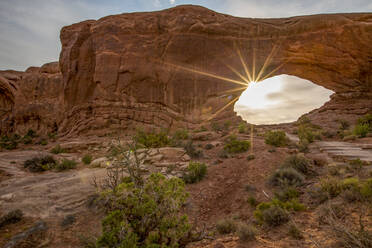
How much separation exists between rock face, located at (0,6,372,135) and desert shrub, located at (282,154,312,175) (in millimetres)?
10043

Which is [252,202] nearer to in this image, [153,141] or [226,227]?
[226,227]

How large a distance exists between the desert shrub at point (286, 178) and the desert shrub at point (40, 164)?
7944 millimetres

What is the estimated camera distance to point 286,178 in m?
4.85

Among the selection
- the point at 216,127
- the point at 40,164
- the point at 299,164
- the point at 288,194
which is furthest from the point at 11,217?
the point at 216,127

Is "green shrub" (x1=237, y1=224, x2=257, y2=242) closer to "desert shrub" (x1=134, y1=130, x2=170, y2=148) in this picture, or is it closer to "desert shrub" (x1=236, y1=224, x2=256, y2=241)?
"desert shrub" (x1=236, y1=224, x2=256, y2=241)

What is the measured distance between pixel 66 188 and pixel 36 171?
3408 mm

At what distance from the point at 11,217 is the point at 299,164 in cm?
688

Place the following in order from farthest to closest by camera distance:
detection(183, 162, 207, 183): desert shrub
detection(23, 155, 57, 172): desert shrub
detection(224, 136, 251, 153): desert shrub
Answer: detection(224, 136, 251, 153): desert shrub
detection(23, 155, 57, 172): desert shrub
detection(183, 162, 207, 183): desert shrub

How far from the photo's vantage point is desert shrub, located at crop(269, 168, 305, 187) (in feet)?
15.3

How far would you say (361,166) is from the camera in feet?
16.2

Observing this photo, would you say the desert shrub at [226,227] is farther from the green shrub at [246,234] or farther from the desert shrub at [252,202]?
the desert shrub at [252,202]

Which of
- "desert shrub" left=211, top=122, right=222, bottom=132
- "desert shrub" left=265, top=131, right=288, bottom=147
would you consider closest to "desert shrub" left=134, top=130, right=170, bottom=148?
"desert shrub" left=211, top=122, right=222, bottom=132

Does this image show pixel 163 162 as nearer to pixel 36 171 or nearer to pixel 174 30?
pixel 36 171

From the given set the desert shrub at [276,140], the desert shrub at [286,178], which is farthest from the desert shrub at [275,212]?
the desert shrub at [276,140]
